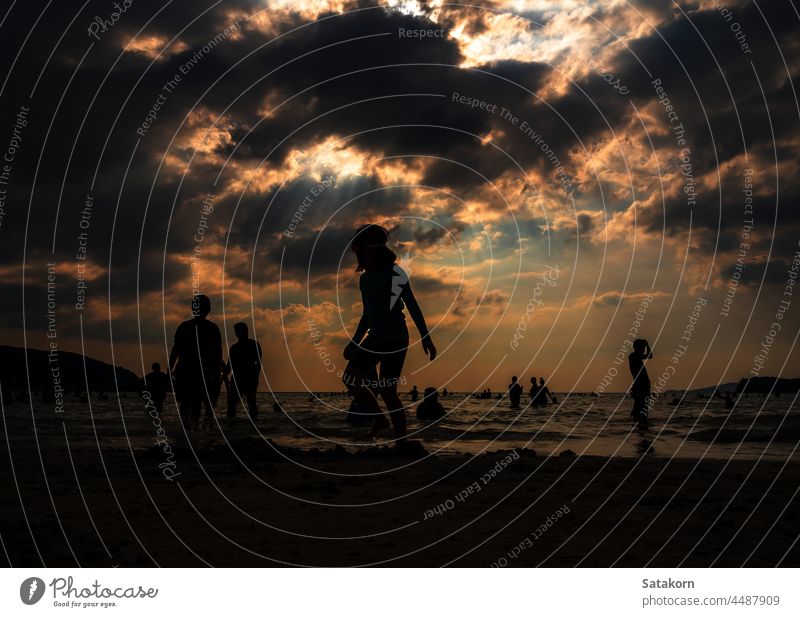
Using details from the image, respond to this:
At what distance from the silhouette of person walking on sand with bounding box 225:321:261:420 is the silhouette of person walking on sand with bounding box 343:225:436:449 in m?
7.25

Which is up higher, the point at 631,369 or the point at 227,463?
the point at 631,369

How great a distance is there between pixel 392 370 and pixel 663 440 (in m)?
8.97

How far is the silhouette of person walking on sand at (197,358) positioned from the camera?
14.9m

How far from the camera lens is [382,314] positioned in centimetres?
1144

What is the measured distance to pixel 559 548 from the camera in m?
6.55

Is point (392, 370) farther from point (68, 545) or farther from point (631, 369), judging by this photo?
point (631, 369)

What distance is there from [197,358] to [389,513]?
324 inches

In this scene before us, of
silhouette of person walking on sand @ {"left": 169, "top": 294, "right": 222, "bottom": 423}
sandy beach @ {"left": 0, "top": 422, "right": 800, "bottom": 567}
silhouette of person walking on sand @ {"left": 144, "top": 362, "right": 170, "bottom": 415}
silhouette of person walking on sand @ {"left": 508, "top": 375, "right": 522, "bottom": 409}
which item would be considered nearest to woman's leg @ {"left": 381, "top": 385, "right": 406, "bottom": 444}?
sandy beach @ {"left": 0, "top": 422, "right": 800, "bottom": 567}

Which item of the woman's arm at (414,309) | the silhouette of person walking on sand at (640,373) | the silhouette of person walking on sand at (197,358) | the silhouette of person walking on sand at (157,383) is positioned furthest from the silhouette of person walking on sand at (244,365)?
the silhouette of person walking on sand at (640,373)

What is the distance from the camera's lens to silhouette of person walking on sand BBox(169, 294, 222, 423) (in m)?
14.9
